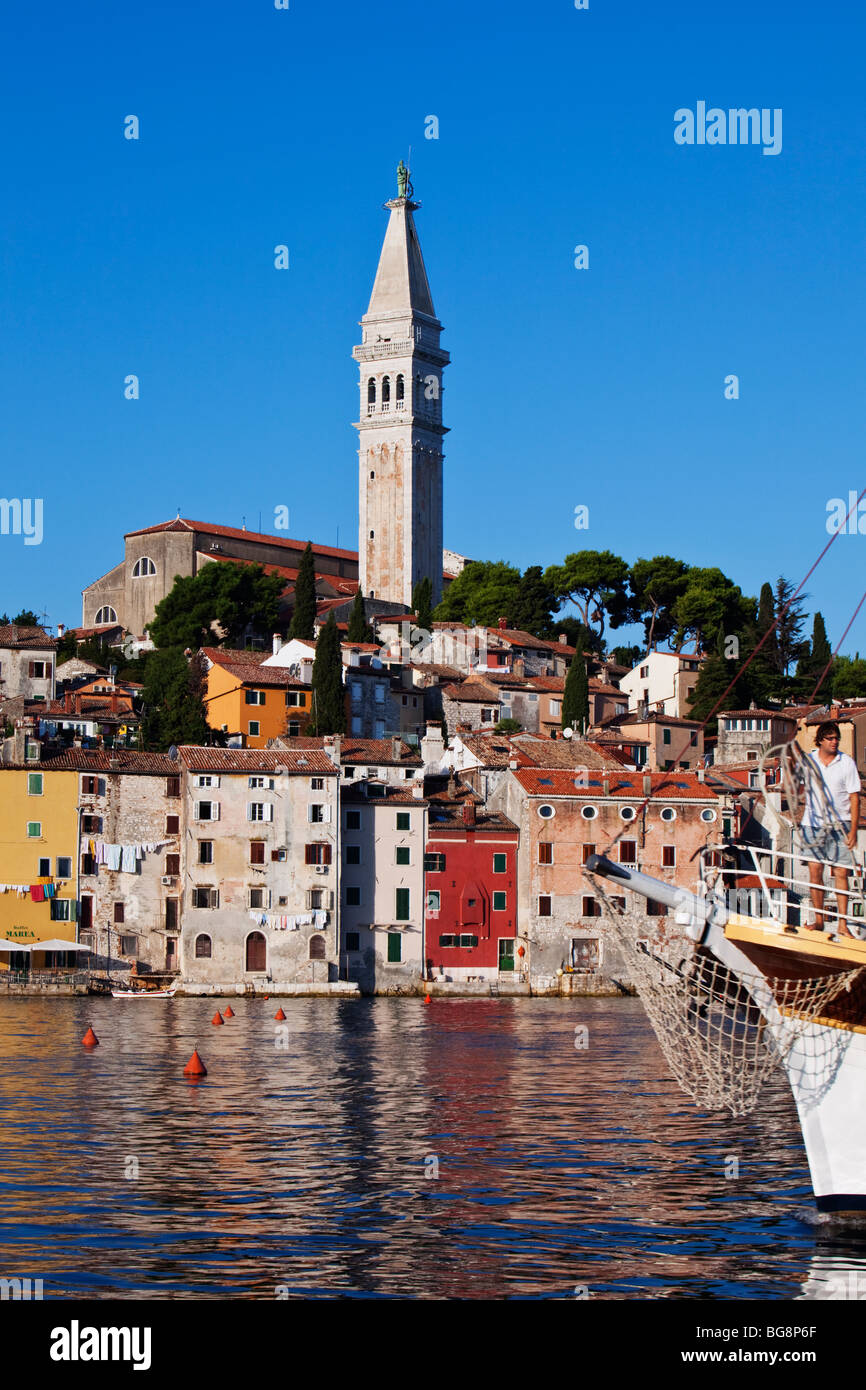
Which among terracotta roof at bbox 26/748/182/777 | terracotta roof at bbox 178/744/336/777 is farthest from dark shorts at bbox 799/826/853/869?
terracotta roof at bbox 26/748/182/777

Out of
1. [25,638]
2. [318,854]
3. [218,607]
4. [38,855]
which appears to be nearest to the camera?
[38,855]

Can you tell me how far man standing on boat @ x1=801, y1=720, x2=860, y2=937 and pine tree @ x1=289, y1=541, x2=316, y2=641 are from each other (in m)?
77.7

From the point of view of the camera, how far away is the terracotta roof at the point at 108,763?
61719 millimetres

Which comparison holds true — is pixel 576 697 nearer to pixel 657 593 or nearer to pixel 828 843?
pixel 657 593

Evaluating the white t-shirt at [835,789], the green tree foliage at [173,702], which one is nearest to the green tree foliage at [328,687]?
the green tree foliage at [173,702]

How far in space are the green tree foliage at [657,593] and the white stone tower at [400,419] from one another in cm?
2749

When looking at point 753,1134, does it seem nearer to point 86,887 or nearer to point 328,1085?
point 328,1085

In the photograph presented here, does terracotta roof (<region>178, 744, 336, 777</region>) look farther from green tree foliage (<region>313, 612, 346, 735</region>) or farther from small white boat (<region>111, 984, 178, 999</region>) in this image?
green tree foliage (<region>313, 612, 346, 735</region>)

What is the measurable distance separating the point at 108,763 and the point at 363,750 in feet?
40.0

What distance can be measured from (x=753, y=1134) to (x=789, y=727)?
5757 centimetres

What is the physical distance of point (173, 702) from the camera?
256ft

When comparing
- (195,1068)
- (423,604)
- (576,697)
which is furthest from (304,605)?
(195,1068)

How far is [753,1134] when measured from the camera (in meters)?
26.8

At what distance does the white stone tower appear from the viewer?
135500mm
